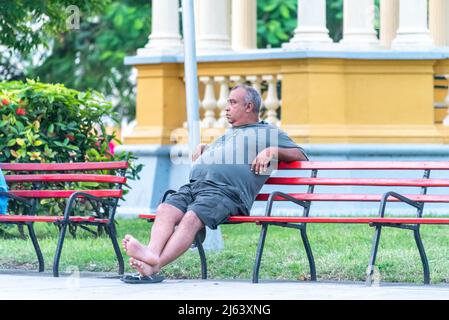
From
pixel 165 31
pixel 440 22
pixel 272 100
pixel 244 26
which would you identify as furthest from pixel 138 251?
pixel 440 22

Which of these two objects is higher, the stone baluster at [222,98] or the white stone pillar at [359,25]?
the white stone pillar at [359,25]

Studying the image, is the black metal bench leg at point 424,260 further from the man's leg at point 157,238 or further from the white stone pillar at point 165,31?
the white stone pillar at point 165,31

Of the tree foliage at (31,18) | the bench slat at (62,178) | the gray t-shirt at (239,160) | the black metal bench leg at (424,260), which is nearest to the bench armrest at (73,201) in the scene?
the bench slat at (62,178)

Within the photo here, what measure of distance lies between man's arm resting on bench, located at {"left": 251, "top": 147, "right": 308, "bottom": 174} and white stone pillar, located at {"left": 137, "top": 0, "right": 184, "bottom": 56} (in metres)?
7.06

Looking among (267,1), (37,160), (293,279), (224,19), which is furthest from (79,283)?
(267,1)

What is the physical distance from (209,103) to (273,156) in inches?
272

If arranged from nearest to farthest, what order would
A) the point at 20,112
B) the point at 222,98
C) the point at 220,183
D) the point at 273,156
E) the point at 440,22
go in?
1. the point at 220,183
2. the point at 273,156
3. the point at 20,112
4. the point at 222,98
5. the point at 440,22

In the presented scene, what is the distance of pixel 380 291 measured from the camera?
1070 centimetres

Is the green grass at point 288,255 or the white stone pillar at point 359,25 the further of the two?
the white stone pillar at point 359,25

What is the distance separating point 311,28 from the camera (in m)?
17.8

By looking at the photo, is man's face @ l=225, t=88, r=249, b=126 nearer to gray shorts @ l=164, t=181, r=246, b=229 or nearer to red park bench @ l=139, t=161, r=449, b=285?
red park bench @ l=139, t=161, r=449, b=285

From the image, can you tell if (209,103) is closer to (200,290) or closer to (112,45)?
(200,290)

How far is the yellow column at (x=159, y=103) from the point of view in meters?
18.8

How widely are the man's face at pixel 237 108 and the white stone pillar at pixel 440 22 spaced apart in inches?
393
